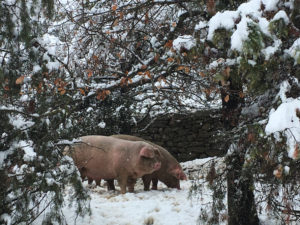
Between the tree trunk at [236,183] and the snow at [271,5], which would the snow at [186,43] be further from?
the tree trunk at [236,183]

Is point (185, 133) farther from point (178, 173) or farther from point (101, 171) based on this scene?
point (101, 171)

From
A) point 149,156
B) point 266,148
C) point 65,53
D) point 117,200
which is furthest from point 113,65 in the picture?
point 266,148

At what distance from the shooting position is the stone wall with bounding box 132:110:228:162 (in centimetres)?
1217

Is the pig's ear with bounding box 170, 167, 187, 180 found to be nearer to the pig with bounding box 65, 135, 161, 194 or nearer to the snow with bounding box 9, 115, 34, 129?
the pig with bounding box 65, 135, 161, 194

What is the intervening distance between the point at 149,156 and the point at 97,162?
112 cm

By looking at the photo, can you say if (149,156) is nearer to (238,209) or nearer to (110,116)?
(238,209)

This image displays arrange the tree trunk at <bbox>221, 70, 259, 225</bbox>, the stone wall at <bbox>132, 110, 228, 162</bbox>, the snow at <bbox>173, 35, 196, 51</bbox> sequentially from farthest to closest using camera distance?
the stone wall at <bbox>132, 110, 228, 162</bbox>, the tree trunk at <bbox>221, 70, 259, 225</bbox>, the snow at <bbox>173, 35, 196, 51</bbox>

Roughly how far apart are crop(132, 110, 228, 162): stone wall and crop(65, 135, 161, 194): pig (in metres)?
4.12

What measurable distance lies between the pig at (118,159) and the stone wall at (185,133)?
13.5 ft

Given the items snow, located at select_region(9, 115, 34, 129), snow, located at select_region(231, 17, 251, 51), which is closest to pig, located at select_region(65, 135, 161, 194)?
snow, located at select_region(9, 115, 34, 129)

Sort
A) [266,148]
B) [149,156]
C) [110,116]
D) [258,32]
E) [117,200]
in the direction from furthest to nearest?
[110,116]
[149,156]
[117,200]
[266,148]
[258,32]

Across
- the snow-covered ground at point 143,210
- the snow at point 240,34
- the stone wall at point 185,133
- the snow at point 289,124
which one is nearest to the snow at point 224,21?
the snow at point 240,34

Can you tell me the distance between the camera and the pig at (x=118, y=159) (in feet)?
25.2

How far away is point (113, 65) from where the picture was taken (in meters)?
9.27
